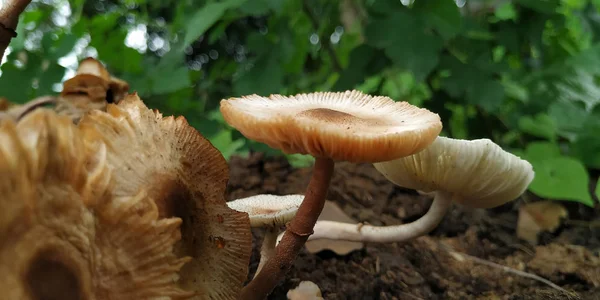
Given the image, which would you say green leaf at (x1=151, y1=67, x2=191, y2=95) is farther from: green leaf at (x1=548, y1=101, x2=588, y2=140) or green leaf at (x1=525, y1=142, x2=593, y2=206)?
green leaf at (x1=548, y1=101, x2=588, y2=140)

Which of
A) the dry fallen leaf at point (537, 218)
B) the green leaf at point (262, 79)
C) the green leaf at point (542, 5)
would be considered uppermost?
the green leaf at point (262, 79)

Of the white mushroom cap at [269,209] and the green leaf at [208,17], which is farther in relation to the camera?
the green leaf at [208,17]

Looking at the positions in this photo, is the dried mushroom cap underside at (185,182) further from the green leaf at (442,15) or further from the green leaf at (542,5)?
the green leaf at (542,5)

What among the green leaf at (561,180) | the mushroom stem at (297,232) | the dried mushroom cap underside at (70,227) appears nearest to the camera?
the dried mushroom cap underside at (70,227)

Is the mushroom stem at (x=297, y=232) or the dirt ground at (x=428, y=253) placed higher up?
the mushroom stem at (x=297, y=232)

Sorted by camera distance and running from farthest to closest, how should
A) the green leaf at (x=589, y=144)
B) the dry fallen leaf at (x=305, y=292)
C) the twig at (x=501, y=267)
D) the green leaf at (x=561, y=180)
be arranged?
1. the green leaf at (x=589, y=144)
2. the green leaf at (x=561, y=180)
3. the twig at (x=501, y=267)
4. the dry fallen leaf at (x=305, y=292)

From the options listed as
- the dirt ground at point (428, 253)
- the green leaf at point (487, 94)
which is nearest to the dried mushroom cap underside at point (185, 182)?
the dirt ground at point (428, 253)

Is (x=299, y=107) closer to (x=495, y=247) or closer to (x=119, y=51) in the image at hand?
(x=495, y=247)
